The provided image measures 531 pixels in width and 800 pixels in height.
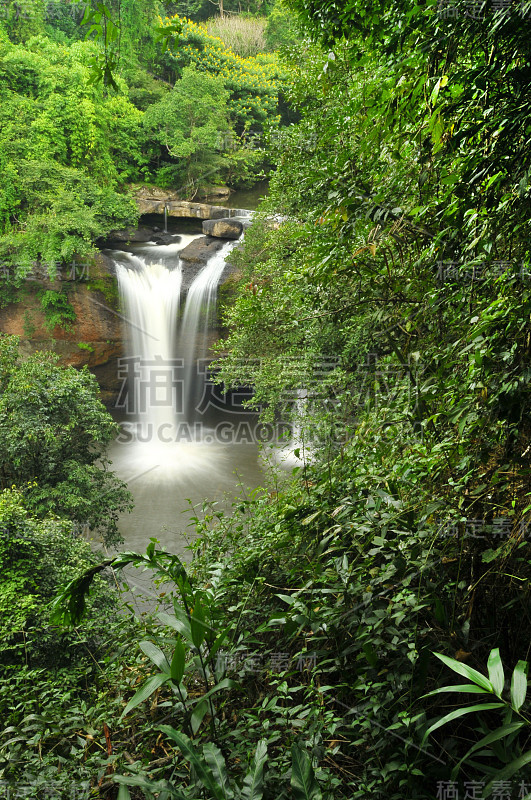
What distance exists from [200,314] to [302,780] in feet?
38.1

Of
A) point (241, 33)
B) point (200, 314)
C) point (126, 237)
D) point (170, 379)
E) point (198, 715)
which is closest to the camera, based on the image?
point (198, 715)

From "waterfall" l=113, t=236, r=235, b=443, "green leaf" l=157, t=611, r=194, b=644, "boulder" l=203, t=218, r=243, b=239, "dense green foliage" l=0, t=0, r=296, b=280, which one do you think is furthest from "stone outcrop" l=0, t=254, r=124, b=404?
"green leaf" l=157, t=611, r=194, b=644

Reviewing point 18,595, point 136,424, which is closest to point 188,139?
point 136,424

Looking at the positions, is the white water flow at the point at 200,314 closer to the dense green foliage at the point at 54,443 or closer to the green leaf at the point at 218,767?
the dense green foliage at the point at 54,443

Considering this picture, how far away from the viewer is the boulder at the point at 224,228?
12844 mm

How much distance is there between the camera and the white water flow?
1219cm

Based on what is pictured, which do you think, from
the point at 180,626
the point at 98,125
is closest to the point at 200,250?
the point at 98,125

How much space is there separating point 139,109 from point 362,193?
1642cm

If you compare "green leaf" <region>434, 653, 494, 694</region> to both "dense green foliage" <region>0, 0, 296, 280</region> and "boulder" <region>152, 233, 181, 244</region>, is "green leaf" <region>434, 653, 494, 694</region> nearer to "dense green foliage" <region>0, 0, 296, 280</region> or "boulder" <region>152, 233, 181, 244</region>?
"dense green foliage" <region>0, 0, 296, 280</region>

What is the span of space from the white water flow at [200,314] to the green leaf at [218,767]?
11326 millimetres

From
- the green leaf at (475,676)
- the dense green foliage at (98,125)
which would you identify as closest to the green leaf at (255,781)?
the green leaf at (475,676)

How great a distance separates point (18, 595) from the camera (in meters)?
3.98

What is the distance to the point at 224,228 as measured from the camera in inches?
505

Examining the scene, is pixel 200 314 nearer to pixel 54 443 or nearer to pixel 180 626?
pixel 54 443
